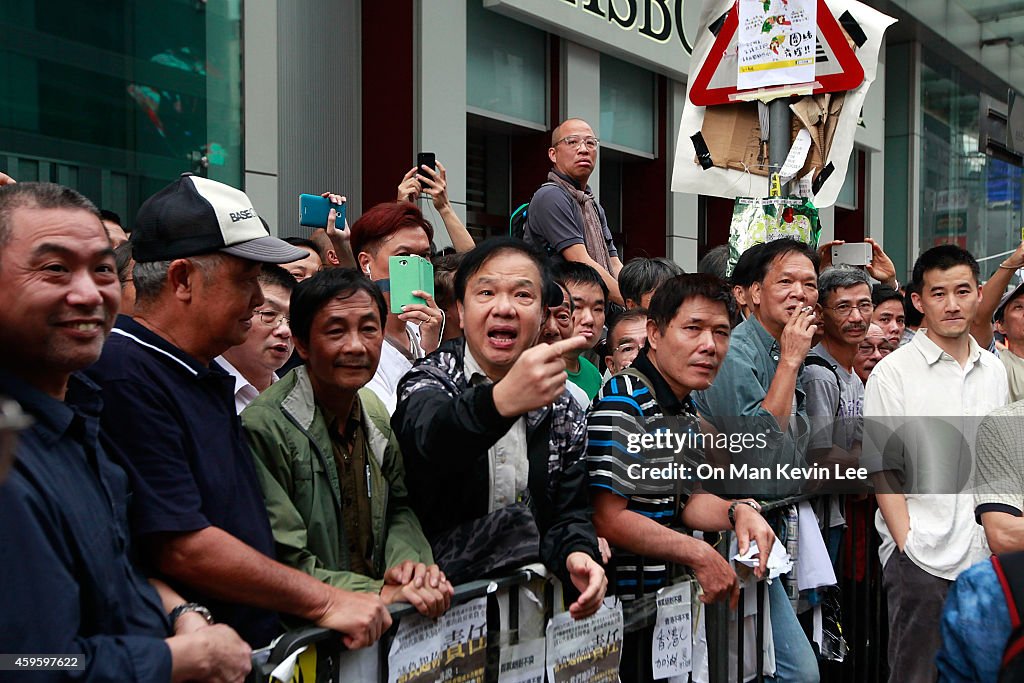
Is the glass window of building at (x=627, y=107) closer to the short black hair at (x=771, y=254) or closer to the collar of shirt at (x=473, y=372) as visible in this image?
the short black hair at (x=771, y=254)

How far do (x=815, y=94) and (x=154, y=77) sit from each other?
441 centimetres

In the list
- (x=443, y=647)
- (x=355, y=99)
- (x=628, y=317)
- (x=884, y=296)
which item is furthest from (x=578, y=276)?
(x=355, y=99)

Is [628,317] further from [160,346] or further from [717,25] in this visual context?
[160,346]

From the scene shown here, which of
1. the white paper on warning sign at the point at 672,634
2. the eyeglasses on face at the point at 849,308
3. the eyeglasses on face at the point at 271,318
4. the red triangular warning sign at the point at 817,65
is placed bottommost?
the white paper on warning sign at the point at 672,634

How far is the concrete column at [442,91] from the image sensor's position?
8531 millimetres

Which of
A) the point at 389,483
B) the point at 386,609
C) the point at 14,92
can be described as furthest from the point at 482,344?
the point at 14,92

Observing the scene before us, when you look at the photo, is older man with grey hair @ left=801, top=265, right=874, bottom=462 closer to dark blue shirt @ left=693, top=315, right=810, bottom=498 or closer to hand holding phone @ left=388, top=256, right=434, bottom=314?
dark blue shirt @ left=693, top=315, right=810, bottom=498

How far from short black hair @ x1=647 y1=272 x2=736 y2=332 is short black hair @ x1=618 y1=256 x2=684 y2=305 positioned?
1.96 m

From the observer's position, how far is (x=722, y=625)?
3.73 m

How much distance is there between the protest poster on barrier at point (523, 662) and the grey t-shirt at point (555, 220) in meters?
3.34

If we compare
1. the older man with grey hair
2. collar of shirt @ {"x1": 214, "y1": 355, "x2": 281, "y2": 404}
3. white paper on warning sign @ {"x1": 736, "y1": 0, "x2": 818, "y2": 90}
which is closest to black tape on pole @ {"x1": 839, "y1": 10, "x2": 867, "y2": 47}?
white paper on warning sign @ {"x1": 736, "y1": 0, "x2": 818, "y2": 90}

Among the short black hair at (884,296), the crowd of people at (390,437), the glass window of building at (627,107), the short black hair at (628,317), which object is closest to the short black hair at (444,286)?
the crowd of people at (390,437)

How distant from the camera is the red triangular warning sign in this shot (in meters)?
4.84

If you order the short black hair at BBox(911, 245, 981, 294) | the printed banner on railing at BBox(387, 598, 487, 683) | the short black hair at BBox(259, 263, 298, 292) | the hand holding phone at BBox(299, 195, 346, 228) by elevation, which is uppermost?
the hand holding phone at BBox(299, 195, 346, 228)
